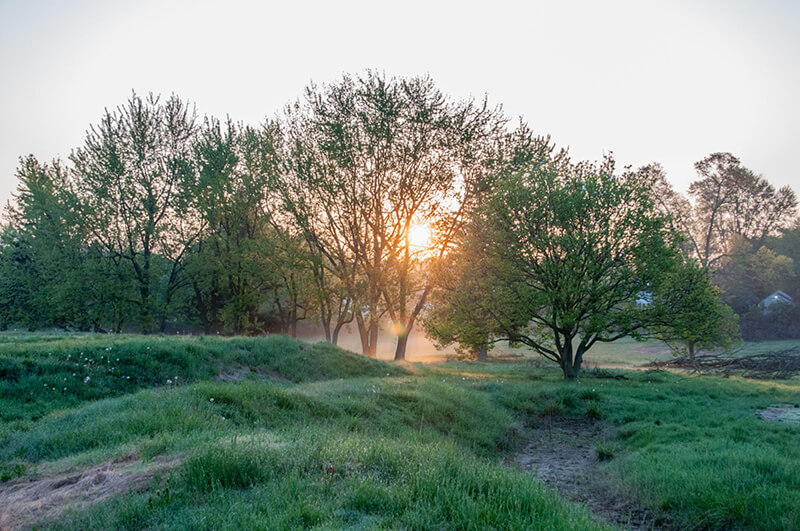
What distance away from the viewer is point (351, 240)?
28703 millimetres

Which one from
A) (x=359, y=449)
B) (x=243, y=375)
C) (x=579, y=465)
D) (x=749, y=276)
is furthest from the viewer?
(x=749, y=276)

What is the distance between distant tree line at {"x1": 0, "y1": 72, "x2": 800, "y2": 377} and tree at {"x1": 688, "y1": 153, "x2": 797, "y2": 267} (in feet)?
89.6

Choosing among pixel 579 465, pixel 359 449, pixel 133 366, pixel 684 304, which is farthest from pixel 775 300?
pixel 133 366

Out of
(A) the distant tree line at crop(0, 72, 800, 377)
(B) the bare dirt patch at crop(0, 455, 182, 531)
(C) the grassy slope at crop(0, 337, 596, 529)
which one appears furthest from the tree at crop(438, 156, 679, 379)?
(B) the bare dirt patch at crop(0, 455, 182, 531)

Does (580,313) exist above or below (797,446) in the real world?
above

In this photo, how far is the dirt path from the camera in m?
6.86

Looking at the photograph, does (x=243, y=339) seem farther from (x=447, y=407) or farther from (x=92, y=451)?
(x=92, y=451)

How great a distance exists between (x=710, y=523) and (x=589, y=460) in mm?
4189

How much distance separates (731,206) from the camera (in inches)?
1983

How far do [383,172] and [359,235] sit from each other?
424cm

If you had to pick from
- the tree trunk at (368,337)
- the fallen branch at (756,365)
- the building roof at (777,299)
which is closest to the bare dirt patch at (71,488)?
the tree trunk at (368,337)

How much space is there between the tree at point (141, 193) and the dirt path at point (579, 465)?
27.7 m

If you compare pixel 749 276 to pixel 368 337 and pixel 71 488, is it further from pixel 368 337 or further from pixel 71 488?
pixel 71 488

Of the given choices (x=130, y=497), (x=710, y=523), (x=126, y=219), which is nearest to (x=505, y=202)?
(x=710, y=523)
